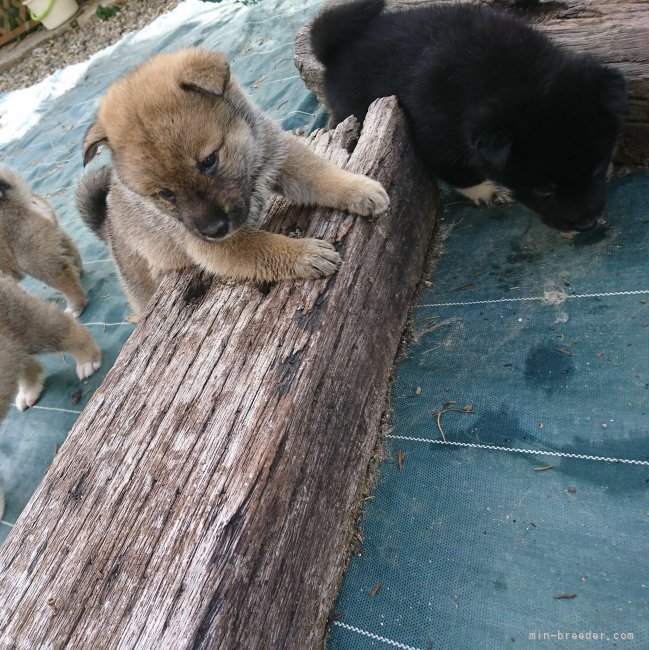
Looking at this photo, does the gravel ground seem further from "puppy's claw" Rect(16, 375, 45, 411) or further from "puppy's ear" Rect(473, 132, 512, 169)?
"puppy's ear" Rect(473, 132, 512, 169)

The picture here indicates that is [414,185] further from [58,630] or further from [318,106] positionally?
[58,630]

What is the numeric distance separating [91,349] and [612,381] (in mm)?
3140

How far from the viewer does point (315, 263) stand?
2.28 m

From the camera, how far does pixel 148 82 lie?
2.30m

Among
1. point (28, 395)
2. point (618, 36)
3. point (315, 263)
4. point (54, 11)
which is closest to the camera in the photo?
point (315, 263)

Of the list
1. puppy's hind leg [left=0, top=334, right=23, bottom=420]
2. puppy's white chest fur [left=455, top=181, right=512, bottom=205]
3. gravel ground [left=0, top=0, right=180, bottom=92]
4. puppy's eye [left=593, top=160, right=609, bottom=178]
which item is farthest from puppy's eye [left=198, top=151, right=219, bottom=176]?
gravel ground [left=0, top=0, right=180, bottom=92]

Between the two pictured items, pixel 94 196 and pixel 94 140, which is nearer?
pixel 94 140

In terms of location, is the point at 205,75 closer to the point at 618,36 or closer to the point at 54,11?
the point at 618,36

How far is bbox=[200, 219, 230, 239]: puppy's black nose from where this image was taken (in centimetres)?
217

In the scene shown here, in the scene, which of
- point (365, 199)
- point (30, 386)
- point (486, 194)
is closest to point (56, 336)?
point (30, 386)

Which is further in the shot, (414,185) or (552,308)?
(414,185)

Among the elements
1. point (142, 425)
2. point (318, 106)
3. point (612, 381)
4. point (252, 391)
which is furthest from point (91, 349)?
point (612, 381)

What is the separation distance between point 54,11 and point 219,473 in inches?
477

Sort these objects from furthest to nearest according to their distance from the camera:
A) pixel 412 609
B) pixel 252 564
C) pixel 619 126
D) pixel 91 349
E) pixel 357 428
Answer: pixel 91 349, pixel 619 126, pixel 357 428, pixel 412 609, pixel 252 564
